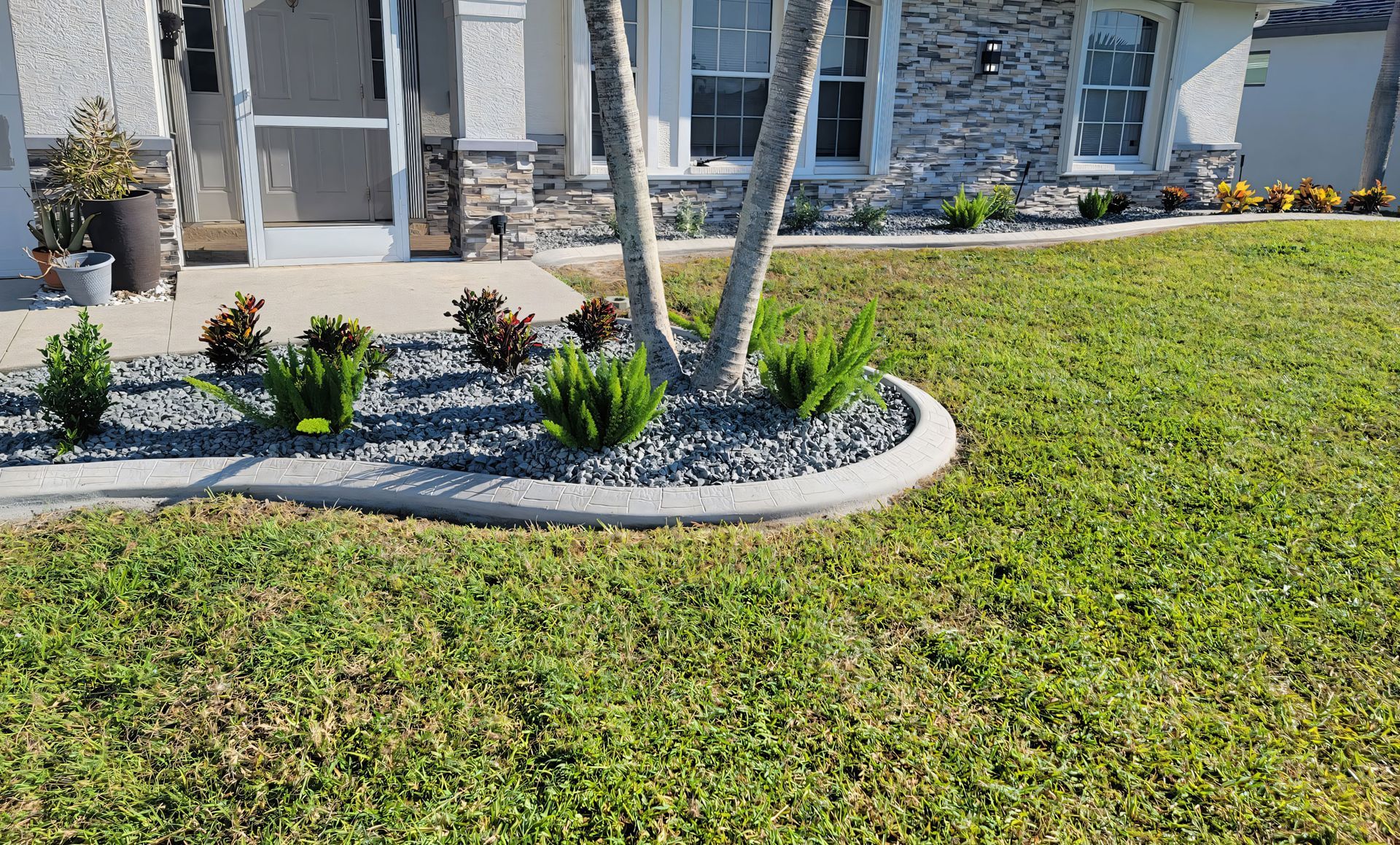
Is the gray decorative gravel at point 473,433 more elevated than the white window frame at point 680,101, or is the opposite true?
the white window frame at point 680,101

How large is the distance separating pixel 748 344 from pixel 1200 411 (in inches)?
97.8

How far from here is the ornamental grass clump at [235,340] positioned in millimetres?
4734

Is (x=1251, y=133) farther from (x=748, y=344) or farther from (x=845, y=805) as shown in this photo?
(x=845, y=805)

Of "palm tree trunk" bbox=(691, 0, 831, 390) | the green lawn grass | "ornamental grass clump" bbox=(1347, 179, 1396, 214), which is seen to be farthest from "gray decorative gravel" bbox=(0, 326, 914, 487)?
"ornamental grass clump" bbox=(1347, 179, 1396, 214)

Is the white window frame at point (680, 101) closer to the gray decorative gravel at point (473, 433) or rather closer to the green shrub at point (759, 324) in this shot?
the green shrub at point (759, 324)

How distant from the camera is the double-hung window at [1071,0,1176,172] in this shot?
12367 millimetres

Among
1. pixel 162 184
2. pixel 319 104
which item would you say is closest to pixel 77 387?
pixel 162 184

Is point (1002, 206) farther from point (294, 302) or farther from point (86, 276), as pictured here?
point (86, 276)

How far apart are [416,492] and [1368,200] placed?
1365 centimetres

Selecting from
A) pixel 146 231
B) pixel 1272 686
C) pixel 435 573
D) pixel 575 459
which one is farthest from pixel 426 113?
pixel 1272 686

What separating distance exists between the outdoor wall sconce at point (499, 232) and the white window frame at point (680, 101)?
131 cm

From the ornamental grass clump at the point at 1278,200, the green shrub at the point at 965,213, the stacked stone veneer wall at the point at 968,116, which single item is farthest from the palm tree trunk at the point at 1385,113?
the green shrub at the point at 965,213

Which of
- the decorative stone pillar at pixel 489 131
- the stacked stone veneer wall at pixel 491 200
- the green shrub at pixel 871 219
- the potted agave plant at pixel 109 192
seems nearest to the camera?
the potted agave plant at pixel 109 192

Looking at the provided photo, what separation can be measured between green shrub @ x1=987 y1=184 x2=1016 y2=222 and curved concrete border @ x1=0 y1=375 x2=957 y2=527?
7.55m
